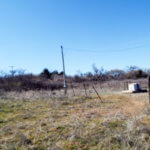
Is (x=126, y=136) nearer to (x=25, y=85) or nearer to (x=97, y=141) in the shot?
(x=97, y=141)

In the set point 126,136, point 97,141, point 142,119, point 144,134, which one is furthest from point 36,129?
point 142,119

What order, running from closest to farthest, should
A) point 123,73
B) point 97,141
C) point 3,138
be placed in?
1. point 97,141
2. point 3,138
3. point 123,73

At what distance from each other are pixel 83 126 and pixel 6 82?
51.7 feet

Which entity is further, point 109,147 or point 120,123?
point 120,123

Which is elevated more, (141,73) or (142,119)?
(141,73)

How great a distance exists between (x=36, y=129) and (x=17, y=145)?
81 cm

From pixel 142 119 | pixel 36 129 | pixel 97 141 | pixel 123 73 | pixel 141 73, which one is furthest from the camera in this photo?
pixel 123 73

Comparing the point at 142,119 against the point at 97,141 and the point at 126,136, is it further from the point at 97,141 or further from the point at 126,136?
the point at 97,141

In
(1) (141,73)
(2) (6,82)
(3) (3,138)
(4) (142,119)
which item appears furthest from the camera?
(1) (141,73)

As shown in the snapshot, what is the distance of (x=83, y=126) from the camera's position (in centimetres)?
364

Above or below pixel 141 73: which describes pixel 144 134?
below

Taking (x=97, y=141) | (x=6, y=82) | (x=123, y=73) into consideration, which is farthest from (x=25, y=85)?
(x=123, y=73)

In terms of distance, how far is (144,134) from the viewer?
3.06 meters

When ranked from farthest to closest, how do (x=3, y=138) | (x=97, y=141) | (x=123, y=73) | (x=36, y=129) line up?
(x=123, y=73) → (x=36, y=129) → (x=3, y=138) → (x=97, y=141)
